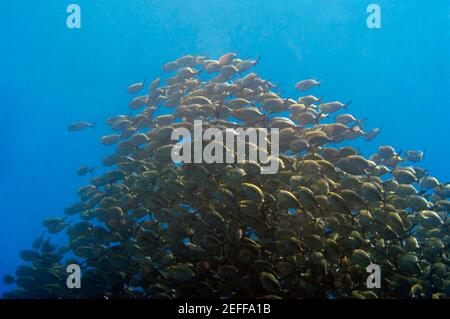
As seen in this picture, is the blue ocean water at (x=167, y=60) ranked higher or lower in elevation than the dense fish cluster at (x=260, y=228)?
higher

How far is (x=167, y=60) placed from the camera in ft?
108

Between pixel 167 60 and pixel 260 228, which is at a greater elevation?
pixel 167 60

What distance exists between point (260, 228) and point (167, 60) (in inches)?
1180

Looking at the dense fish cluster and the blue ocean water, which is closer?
the dense fish cluster

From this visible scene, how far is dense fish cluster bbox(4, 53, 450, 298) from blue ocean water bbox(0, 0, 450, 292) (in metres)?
19.0

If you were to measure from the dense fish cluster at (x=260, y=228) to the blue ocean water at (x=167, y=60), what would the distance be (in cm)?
1899

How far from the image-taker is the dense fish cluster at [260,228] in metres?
4.76

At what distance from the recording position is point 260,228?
481 centimetres

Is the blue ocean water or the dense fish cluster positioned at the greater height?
the blue ocean water

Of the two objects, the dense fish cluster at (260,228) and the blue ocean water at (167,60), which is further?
the blue ocean water at (167,60)

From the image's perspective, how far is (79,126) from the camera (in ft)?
26.9

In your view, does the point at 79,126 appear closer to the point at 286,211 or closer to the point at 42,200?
the point at 286,211

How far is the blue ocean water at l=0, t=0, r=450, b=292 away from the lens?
2521 centimetres

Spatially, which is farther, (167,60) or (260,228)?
(167,60)
